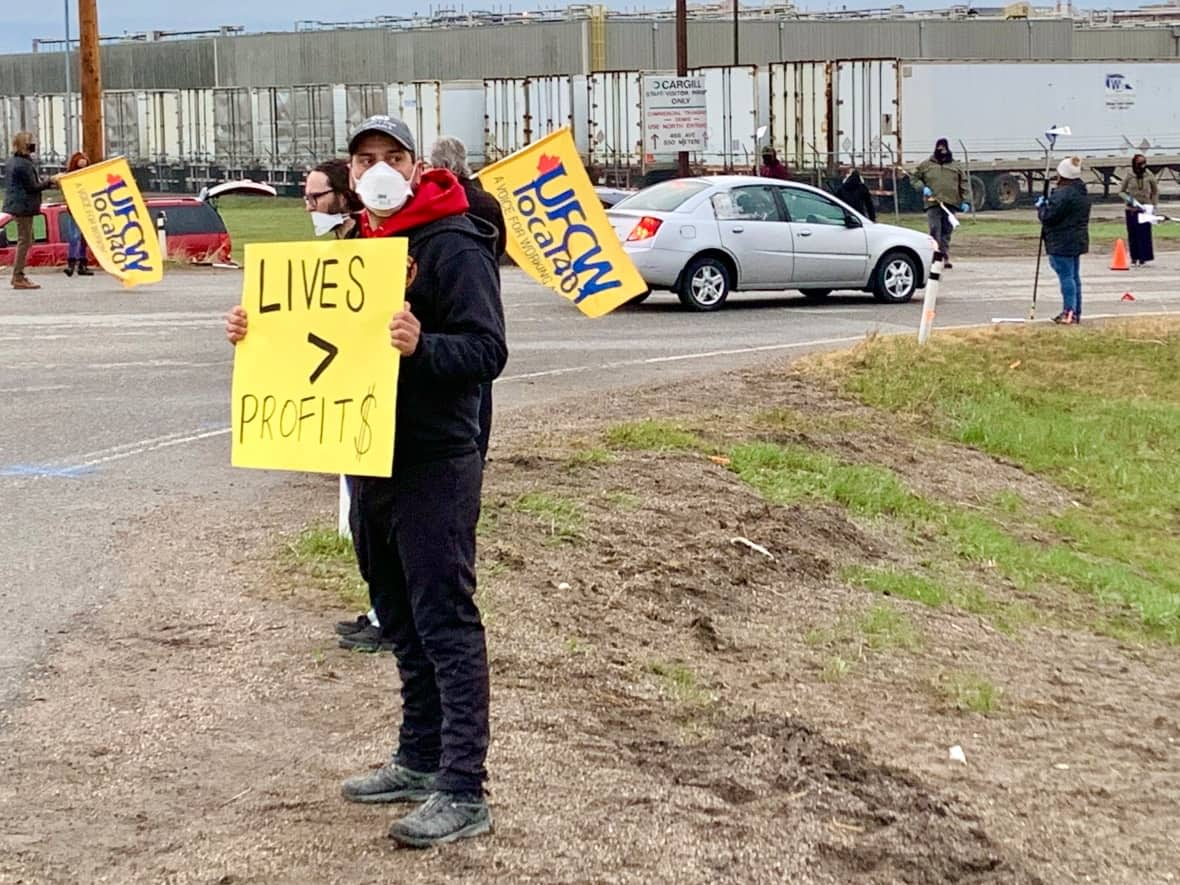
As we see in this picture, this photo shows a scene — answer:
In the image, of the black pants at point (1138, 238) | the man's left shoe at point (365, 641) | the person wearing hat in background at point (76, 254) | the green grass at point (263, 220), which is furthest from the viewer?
the green grass at point (263, 220)

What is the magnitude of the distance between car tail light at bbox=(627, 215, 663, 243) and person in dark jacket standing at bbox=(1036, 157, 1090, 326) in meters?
4.20

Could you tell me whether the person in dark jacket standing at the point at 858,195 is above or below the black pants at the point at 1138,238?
above

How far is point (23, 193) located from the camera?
23188 mm

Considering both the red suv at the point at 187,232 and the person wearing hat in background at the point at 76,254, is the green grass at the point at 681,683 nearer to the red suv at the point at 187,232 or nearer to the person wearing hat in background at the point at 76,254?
the person wearing hat in background at the point at 76,254

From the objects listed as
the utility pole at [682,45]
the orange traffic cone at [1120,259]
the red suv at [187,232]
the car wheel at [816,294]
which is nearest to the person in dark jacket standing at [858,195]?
the orange traffic cone at [1120,259]

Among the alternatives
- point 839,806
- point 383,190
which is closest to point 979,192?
point 839,806

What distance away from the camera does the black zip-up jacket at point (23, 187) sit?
23.1 metres

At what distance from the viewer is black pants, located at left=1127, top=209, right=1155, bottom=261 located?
2906 centimetres

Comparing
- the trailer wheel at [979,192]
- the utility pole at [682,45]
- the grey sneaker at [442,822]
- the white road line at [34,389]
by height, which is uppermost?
the utility pole at [682,45]

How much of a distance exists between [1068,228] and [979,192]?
113 feet

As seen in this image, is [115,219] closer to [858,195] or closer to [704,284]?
[704,284]

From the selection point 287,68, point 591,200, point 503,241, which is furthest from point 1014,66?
point 503,241

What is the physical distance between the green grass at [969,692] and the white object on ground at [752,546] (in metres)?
1.66

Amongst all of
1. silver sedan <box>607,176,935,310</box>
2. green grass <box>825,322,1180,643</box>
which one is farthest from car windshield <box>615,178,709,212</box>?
green grass <box>825,322,1180,643</box>
